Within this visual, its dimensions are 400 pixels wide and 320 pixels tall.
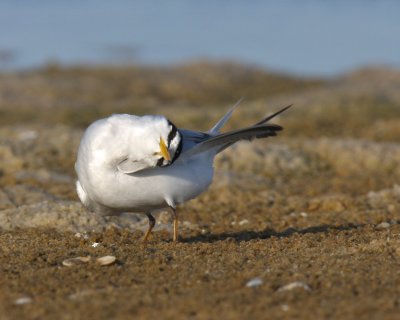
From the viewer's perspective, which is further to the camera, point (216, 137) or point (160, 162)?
point (216, 137)

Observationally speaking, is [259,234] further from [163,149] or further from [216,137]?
[163,149]

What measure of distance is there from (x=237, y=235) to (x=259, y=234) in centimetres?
19

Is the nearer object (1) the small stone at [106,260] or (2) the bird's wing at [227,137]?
(1) the small stone at [106,260]

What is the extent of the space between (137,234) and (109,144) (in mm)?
1749

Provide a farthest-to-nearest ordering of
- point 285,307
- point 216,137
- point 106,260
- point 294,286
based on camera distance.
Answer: point 216,137
point 106,260
point 294,286
point 285,307

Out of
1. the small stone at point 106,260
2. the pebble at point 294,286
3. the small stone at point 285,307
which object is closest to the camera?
the small stone at point 285,307

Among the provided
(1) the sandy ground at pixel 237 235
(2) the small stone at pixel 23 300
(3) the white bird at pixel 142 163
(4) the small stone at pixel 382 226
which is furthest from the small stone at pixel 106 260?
(4) the small stone at pixel 382 226

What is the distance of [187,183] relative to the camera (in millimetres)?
6539

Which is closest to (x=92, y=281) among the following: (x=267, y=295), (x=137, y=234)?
(x=267, y=295)

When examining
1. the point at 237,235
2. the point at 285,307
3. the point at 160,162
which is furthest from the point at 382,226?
the point at 285,307

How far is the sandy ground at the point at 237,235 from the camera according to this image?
4711mm

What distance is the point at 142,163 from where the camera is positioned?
19.9 feet

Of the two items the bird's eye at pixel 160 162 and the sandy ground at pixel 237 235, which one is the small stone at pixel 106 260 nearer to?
the sandy ground at pixel 237 235

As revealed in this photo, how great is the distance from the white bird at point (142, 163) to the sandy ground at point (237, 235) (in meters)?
0.37
